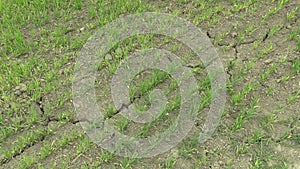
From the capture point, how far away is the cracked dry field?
106 inches

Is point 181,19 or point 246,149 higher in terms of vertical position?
point 181,19

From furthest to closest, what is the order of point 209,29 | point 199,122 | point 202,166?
point 209,29 → point 199,122 → point 202,166

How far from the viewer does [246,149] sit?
8.98 ft

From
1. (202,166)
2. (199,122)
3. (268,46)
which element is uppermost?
(268,46)

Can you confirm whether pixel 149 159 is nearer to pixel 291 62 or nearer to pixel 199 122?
pixel 199 122

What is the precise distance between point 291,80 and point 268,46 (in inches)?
18.3

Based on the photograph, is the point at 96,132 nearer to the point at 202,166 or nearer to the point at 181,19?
the point at 202,166

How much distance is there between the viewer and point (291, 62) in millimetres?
3416

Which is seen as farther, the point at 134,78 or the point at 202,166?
the point at 134,78

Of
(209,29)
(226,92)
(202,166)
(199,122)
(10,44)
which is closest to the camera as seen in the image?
(202,166)

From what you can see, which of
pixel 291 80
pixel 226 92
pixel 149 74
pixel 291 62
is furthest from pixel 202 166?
pixel 291 62

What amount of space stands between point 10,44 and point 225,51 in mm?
2079

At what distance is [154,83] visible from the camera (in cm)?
313

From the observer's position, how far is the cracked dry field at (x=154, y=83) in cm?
268
